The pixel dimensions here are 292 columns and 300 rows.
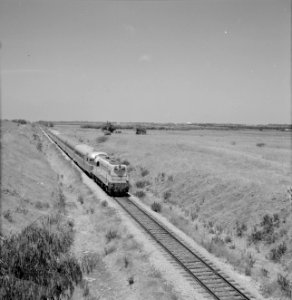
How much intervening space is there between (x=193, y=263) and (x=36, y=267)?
7041mm

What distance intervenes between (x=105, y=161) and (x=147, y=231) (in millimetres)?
12102

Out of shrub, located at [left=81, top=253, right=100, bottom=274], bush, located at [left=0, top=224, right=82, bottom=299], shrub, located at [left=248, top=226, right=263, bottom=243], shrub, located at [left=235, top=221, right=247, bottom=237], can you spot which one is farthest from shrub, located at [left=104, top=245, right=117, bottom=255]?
shrub, located at [left=248, top=226, right=263, bottom=243]

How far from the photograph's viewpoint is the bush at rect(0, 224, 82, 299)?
40.4 ft

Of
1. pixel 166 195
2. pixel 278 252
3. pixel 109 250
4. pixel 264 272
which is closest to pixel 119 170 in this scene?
pixel 166 195

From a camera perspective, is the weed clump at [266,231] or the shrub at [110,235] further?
the shrub at [110,235]

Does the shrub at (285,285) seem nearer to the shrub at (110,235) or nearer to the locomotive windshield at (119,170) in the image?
the shrub at (110,235)

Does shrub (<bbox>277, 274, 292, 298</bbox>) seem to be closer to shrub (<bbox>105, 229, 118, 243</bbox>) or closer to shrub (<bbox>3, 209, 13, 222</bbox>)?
shrub (<bbox>105, 229, 118, 243</bbox>)

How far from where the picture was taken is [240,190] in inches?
987

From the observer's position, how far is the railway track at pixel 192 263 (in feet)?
42.9

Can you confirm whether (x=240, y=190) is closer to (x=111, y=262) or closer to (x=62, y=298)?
(x=111, y=262)

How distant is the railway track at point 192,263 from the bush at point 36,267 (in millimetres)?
4852

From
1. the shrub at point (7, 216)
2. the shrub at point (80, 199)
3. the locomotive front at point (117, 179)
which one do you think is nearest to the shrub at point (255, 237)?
the locomotive front at point (117, 179)

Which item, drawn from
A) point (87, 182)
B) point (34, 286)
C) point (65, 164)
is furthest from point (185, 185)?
point (65, 164)

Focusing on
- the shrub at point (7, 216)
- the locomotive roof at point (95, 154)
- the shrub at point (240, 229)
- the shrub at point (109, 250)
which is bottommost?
the shrub at point (109, 250)
